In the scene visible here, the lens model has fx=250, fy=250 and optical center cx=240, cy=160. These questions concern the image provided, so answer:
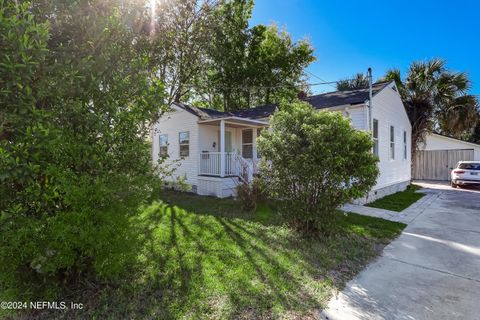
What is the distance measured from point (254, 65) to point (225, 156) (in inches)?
543

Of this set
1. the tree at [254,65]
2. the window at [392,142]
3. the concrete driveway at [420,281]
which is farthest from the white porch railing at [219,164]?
the tree at [254,65]

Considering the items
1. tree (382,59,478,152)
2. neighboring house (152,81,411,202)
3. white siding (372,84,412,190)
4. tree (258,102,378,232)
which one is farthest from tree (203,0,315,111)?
tree (258,102,378,232)

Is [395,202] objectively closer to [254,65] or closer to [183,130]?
[183,130]

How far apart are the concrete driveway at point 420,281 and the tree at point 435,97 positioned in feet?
34.5

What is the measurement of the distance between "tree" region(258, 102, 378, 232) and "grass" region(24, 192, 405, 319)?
0.68m

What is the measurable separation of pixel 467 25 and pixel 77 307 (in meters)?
17.4

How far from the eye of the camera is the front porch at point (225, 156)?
10031 mm

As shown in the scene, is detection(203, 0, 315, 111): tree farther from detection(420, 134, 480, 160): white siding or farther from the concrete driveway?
the concrete driveway

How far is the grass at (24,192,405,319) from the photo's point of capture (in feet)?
9.06

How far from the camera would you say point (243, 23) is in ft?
68.8

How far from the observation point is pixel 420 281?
3.46m

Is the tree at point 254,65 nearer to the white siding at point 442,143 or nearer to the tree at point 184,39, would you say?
the tree at point 184,39

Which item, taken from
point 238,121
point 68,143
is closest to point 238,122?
→ point 238,121

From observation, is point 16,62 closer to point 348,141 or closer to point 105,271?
point 105,271
